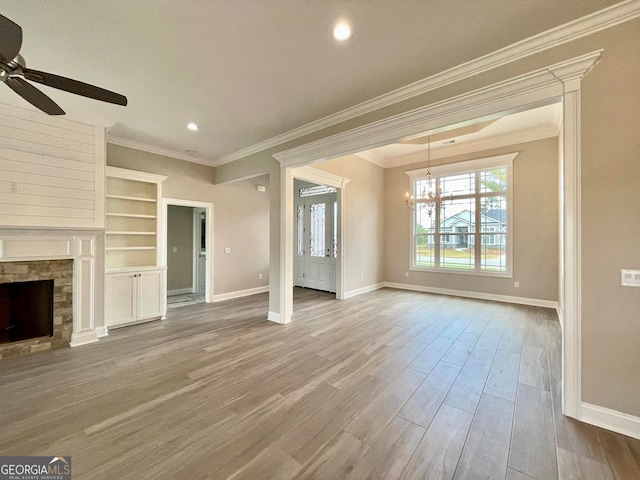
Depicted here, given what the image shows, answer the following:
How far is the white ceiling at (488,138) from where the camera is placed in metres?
4.50

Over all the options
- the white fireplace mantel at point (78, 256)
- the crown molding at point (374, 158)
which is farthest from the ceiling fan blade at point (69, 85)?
the crown molding at point (374, 158)

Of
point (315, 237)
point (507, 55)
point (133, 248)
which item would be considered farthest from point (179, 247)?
point (507, 55)

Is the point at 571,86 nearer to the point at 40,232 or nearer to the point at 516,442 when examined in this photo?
the point at 516,442

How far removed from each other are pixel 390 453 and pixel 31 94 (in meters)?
3.60

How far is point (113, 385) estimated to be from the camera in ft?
8.00

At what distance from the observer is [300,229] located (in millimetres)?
7340

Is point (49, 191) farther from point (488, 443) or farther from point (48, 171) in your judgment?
point (488, 443)

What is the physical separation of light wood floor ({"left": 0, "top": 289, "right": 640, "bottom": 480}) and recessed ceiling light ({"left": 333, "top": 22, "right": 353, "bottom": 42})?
3.05m

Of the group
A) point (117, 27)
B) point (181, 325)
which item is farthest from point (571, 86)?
point (181, 325)

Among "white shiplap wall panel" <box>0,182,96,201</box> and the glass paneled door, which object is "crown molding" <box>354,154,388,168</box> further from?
"white shiplap wall panel" <box>0,182,96,201</box>

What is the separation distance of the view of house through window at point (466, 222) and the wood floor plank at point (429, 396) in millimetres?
3853

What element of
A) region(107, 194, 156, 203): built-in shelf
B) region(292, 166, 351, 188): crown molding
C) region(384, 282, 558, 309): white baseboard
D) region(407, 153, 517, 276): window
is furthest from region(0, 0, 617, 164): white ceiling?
region(384, 282, 558, 309): white baseboard

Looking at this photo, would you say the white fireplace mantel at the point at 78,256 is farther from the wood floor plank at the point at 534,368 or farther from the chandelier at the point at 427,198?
the chandelier at the point at 427,198

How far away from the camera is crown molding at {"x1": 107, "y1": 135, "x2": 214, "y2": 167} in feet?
14.0
